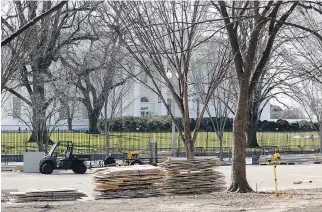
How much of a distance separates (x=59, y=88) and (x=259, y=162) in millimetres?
12948

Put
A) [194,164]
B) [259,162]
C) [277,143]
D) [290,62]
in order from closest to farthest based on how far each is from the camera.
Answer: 1. [194,164]
2. [290,62]
3. [259,162]
4. [277,143]

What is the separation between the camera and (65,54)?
40.1 meters

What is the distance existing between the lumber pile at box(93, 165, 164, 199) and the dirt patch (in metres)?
0.76

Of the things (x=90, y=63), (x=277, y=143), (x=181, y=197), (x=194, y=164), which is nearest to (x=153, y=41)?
(x=194, y=164)

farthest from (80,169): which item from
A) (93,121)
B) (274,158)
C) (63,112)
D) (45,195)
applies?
(93,121)

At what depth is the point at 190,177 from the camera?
17375mm

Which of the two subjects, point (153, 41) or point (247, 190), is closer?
point (247, 190)

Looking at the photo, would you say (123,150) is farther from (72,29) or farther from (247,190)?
(247,190)

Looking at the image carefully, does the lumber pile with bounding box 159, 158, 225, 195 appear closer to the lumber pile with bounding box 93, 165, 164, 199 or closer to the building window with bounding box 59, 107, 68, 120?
the lumber pile with bounding box 93, 165, 164, 199

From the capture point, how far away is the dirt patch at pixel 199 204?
1345cm

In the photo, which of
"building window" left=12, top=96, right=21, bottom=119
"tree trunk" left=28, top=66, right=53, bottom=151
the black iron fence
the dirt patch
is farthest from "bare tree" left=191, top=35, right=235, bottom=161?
the dirt patch

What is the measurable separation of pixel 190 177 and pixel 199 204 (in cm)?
304

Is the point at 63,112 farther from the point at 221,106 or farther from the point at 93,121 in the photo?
the point at 221,106

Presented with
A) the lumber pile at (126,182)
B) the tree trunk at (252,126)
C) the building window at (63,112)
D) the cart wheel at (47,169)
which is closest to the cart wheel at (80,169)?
the cart wheel at (47,169)
